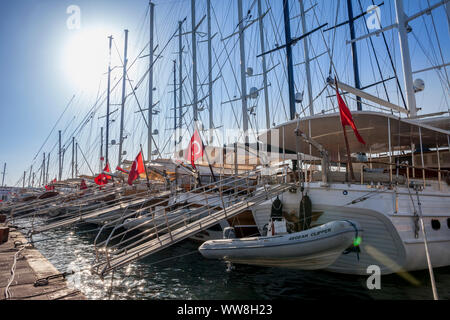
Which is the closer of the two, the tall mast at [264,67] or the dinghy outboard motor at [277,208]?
the dinghy outboard motor at [277,208]

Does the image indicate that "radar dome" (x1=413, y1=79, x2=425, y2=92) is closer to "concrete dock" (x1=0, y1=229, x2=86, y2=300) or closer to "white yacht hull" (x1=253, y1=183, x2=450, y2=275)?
"white yacht hull" (x1=253, y1=183, x2=450, y2=275)

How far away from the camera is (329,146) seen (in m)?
13.0

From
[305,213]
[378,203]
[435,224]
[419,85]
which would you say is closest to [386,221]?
[378,203]

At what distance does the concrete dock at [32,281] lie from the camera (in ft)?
18.4

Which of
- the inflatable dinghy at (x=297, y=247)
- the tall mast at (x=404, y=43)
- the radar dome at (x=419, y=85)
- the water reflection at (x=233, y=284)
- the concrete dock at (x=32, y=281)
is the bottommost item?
the water reflection at (x=233, y=284)

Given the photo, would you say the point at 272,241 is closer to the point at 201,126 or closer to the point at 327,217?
the point at 327,217

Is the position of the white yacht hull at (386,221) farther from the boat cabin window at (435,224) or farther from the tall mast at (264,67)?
the tall mast at (264,67)

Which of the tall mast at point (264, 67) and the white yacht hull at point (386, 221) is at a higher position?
the tall mast at point (264, 67)

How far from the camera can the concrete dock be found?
5.60 meters

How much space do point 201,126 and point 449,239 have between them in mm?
19590

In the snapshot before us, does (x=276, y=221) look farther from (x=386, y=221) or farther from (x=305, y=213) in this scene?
(x=386, y=221)

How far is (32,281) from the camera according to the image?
6.53m

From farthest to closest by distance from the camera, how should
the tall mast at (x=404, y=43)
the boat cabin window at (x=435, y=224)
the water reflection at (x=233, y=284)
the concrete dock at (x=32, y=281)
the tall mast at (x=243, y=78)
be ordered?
1. the tall mast at (x=243, y=78)
2. the tall mast at (x=404, y=43)
3. the boat cabin window at (x=435, y=224)
4. the water reflection at (x=233, y=284)
5. the concrete dock at (x=32, y=281)

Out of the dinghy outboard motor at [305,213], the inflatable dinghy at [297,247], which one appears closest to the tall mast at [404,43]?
the dinghy outboard motor at [305,213]
